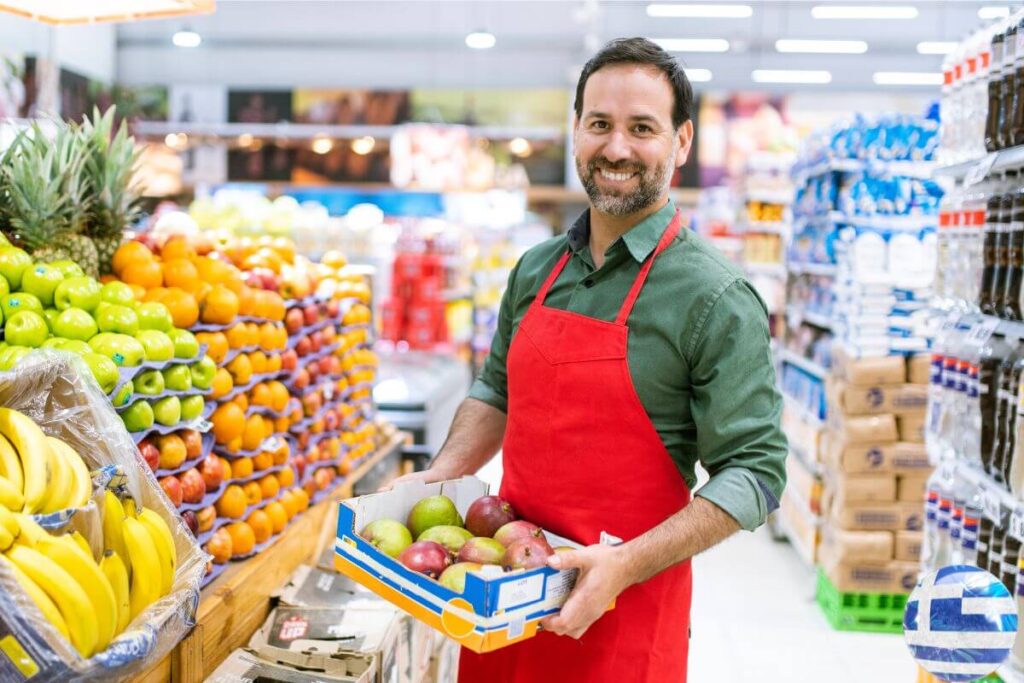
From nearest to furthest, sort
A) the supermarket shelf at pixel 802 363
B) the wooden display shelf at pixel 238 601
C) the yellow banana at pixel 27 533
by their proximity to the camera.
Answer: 1. the yellow banana at pixel 27 533
2. the wooden display shelf at pixel 238 601
3. the supermarket shelf at pixel 802 363

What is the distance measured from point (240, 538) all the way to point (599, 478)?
4.85ft

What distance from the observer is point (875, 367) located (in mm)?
5000

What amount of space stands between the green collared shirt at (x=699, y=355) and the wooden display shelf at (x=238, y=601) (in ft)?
4.04

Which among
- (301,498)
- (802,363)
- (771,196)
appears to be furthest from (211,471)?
(771,196)

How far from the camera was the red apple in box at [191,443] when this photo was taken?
2.79m

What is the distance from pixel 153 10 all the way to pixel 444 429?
144 inches

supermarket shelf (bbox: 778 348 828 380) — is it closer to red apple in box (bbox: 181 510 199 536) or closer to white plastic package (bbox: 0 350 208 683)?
red apple in box (bbox: 181 510 199 536)

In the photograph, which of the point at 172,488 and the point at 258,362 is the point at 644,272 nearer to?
the point at 172,488

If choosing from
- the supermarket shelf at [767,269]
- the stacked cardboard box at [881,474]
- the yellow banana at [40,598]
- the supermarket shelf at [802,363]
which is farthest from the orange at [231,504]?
the supermarket shelf at [767,269]

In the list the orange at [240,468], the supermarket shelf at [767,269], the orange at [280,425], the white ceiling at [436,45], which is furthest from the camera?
the white ceiling at [436,45]

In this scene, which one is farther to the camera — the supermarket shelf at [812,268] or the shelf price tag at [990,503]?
the supermarket shelf at [812,268]

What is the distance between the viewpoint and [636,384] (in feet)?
6.57

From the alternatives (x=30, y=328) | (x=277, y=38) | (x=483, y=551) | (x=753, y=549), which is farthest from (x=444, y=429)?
(x=277, y=38)

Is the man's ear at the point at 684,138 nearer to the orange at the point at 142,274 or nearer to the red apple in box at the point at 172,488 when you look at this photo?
the red apple in box at the point at 172,488
